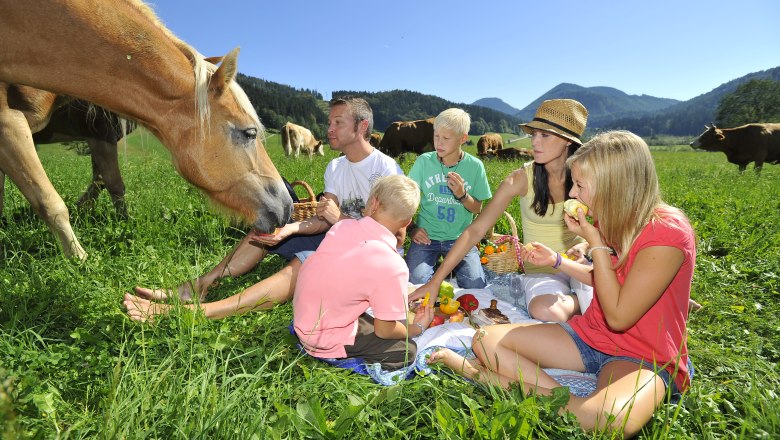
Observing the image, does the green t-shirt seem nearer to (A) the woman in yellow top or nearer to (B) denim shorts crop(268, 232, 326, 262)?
(A) the woman in yellow top

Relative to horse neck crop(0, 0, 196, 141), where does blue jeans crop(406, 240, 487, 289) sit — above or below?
below

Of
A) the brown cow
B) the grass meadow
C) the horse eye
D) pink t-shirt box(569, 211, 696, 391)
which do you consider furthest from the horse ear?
the brown cow

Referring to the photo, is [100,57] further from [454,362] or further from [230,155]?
[454,362]

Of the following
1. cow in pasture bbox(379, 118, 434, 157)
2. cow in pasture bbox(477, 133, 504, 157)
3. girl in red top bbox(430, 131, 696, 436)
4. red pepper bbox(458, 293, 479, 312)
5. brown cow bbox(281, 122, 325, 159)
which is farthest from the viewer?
cow in pasture bbox(477, 133, 504, 157)

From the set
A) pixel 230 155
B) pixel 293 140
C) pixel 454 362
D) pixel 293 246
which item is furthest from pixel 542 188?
pixel 293 140

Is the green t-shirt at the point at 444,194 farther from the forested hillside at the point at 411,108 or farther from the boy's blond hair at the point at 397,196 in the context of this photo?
the forested hillside at the point at 411,108

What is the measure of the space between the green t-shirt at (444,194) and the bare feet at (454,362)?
2020 millimetres

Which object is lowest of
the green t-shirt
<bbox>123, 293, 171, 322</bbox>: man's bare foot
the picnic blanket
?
the picnic blanket

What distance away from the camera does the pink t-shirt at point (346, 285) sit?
2.24 m

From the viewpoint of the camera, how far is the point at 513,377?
2.38m

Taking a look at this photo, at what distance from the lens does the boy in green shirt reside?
402 cm

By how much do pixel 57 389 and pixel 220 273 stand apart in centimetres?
154

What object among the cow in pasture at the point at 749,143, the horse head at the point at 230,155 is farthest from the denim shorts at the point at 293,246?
the cow in pasture at the point at 749,143

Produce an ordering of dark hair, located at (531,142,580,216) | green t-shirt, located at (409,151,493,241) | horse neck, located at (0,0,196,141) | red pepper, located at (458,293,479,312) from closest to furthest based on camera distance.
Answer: horse neck, located at (0,0,196,141)
red pepper, located at (458,293,479,312)
dark hair, located at (531,142,580,216)
green t-shirt, located at (409,151,493,241)
